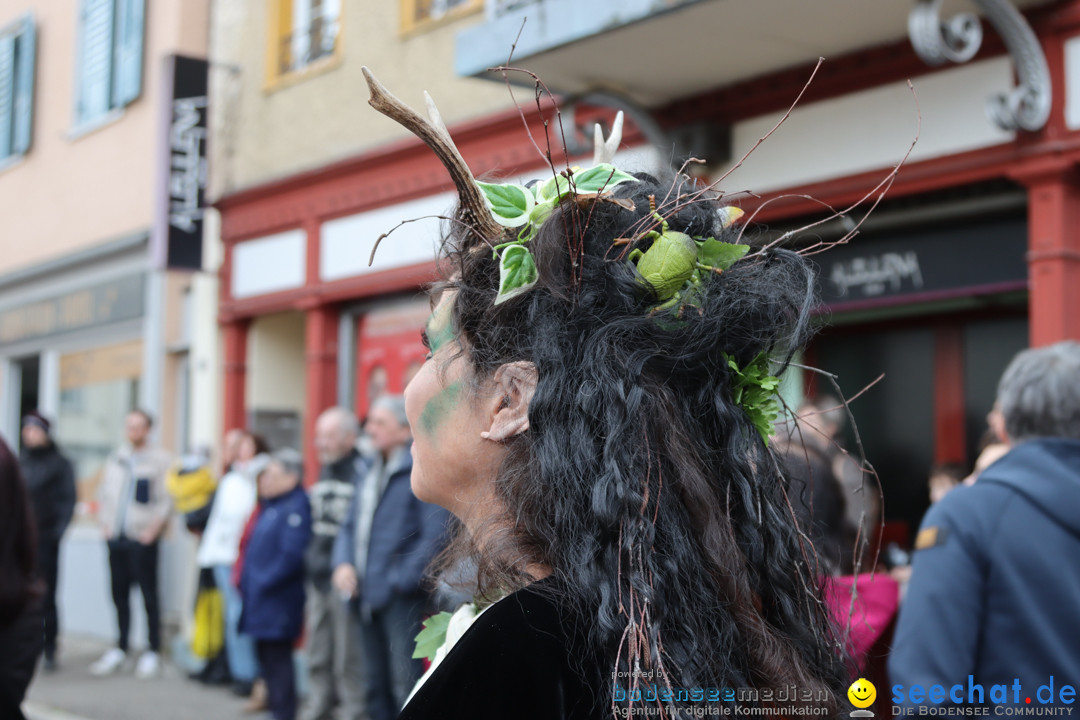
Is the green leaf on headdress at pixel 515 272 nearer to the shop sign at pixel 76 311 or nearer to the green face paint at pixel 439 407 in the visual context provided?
the green face paint at pixel 439 407

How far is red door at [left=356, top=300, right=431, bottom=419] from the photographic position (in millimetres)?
8586

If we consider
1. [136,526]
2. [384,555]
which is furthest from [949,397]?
[136,526]

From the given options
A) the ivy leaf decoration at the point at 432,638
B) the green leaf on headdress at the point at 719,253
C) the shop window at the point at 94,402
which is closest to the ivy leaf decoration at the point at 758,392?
the green leaf on headdress at the point at 719,253

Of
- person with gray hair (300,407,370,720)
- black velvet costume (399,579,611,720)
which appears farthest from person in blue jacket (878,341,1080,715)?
person with gray hair (300,407,370,720)

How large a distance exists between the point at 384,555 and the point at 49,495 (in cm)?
491

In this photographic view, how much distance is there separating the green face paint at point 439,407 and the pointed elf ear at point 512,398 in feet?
0.20

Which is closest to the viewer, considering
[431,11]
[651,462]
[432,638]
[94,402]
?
[651,462]

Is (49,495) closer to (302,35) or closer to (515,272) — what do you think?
(302,35)

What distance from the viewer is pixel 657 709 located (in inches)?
48.1

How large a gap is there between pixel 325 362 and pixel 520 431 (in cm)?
796

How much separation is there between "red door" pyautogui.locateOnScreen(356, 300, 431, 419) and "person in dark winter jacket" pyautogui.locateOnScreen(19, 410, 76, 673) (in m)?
2.47

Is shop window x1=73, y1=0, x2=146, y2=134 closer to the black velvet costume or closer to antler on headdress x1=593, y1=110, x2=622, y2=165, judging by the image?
antler on headdress x1=593, y1=110, x2=622, y2=165

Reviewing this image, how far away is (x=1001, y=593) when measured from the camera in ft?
7.95

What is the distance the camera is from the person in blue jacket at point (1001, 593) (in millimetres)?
2363
